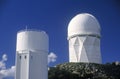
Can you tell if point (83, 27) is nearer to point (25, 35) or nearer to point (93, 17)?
point (93, 17)

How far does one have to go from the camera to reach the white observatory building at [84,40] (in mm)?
61459

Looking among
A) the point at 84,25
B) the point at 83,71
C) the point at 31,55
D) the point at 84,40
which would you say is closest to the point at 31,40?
the point at 31,55

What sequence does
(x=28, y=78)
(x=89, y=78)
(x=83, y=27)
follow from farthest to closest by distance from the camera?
(x=83, y=27) < (x=89, y=78) < (x=28, y=78)

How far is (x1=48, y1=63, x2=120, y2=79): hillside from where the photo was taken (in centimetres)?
5216

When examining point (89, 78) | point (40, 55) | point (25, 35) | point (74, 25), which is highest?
point (74, 25)

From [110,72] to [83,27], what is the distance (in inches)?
473

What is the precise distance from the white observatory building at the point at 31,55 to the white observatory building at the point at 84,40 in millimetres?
16039

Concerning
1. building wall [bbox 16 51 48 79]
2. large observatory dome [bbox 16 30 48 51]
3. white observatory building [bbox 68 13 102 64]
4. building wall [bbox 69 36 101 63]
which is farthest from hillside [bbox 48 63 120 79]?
large observatory dome [bbox 16 30 48 51]

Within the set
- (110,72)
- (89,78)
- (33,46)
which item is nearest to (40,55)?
(33,46)

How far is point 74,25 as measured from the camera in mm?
62688

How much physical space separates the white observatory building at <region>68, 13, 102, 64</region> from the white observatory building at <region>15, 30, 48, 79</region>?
16039mm

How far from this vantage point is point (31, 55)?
147 ft

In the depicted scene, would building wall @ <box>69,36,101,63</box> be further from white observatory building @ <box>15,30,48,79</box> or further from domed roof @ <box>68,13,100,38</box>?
white observatory building @ <box>15,30,48,79</box>

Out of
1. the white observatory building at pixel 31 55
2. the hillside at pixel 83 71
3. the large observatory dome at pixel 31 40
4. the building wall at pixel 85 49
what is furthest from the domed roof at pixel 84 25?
the large observatory dome at pixel 31 40
